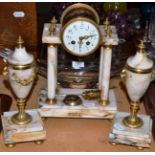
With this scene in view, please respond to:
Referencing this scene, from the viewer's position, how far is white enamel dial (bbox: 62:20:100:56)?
0.86 meters

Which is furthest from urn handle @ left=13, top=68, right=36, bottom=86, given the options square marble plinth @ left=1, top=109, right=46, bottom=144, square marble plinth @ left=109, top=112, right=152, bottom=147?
square marble plinth @ left=109, top=112, right=152, bottom=147

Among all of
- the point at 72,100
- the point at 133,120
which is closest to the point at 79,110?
the point at 72,100

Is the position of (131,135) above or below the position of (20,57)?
below

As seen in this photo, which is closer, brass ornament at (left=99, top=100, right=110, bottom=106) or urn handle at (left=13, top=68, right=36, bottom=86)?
→ urn handle at (left=13, top=68, right=36, bottom=86)

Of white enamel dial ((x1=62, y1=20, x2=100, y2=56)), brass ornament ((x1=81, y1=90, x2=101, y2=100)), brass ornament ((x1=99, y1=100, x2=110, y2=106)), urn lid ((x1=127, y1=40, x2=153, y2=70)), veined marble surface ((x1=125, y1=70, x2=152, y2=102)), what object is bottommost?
Result: brass ornament ((x1=99, y1=100, x2=110, y2=106))

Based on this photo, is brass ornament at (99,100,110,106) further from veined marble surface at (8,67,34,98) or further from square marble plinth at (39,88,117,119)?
veined marble surface at (8,67,34,98)

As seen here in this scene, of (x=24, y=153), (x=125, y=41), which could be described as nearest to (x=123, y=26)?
(x=125, y=41)

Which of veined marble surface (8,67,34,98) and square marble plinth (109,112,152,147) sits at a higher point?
veined marble surface (8,67,34,98)

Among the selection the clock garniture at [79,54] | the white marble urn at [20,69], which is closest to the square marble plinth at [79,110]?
the clock garniture at [79,54]

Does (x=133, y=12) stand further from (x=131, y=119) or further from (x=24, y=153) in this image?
(x=24, y=153)

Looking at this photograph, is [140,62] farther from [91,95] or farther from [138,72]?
[91,95]

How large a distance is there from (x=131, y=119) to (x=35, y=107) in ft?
0.86

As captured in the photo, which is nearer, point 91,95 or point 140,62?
point 140,62

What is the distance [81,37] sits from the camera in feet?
2.87
